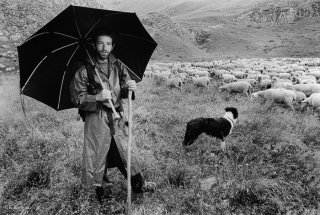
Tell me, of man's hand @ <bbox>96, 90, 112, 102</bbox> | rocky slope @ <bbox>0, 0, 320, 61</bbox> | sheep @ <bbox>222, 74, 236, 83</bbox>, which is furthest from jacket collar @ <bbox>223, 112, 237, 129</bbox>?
rocky slope @ <bbox>0, 0, 320, 61</bbox>

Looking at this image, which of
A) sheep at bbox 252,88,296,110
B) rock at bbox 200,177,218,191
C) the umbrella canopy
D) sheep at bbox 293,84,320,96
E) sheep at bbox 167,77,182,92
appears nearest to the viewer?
the umbrella canopy

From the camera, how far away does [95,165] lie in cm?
334

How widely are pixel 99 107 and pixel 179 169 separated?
1.77m

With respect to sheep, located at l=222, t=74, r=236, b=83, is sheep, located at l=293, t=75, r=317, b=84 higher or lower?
higher

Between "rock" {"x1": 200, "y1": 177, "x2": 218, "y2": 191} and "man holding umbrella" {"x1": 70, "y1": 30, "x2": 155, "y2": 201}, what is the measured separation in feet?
4.07

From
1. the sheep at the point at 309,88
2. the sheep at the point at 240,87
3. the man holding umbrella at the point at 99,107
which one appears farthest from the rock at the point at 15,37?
the man holding umbrella at the point at 99,107

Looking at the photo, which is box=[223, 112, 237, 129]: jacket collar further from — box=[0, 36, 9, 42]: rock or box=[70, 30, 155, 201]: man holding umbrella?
box=[0, 36, 9, 42]: rock

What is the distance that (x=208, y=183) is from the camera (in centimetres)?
427

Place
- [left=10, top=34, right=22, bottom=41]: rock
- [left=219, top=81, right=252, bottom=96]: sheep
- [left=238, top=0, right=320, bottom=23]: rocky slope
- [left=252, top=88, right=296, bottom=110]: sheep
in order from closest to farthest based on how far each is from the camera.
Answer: [left=252, top=88, right=296, bottom=110]: sheep < [left=219, top=81, right=252, bottom=96]: sheep < [left=10, top=34, right=22, bottom=41]: rock < [left=238, top=0, right=320, bottom=23]: rocky slope

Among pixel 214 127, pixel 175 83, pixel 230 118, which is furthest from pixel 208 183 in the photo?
pixel 175 83

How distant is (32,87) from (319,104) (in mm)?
8684

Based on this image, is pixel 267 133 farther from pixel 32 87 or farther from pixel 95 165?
pixel 32 87

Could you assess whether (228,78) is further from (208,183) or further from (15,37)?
(15,37)

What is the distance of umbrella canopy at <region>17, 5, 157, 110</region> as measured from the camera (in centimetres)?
304
